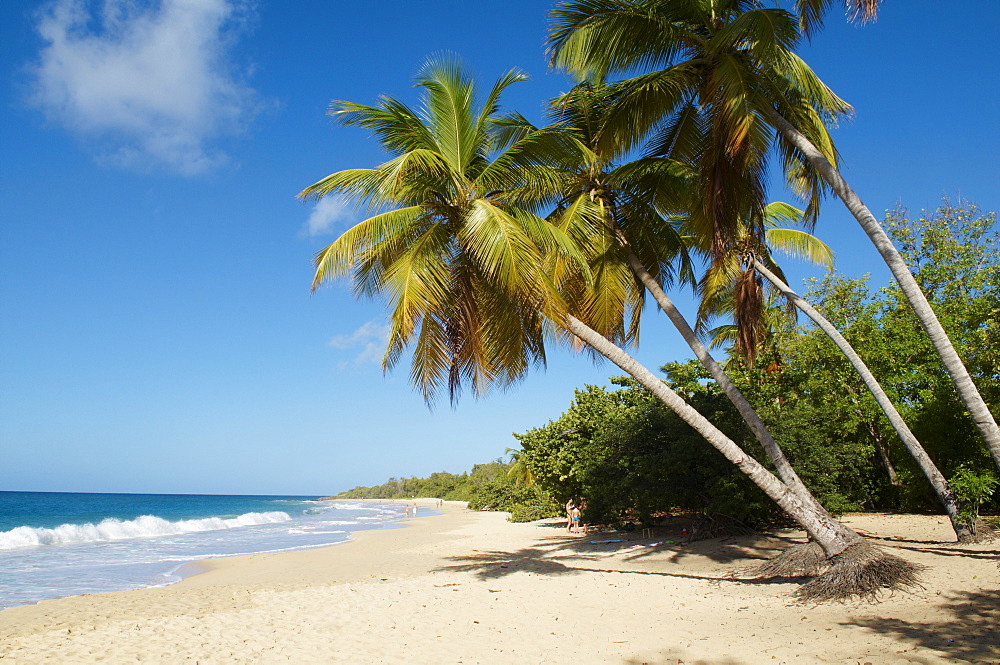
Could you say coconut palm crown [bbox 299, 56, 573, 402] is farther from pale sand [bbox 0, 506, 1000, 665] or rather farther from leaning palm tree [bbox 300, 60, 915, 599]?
pale sand [bbox 0, 506, 1000, 665]

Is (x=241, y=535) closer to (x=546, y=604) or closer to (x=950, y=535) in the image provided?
(x=546, y=604)

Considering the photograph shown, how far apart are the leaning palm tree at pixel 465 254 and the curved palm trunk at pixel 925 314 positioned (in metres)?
2.20

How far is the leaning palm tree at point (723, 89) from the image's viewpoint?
24.5 feet

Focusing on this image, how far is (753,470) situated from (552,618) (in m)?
3.35

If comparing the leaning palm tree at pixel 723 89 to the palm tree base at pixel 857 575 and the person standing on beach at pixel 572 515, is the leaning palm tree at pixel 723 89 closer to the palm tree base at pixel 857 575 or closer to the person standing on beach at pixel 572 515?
the palm tree base at pixel 857 575

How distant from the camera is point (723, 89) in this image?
7.93m

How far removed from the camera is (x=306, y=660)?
6180 millimetres

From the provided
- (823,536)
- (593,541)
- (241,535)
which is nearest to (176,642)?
(823,536)

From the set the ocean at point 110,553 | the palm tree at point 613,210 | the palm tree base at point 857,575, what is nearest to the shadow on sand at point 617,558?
the palm tree base at point 857,575

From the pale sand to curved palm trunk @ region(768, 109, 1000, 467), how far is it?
1.82m

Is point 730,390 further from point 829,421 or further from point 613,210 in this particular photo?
point 829,421

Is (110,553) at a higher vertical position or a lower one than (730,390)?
lower

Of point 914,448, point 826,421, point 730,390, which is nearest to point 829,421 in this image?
point 826,421

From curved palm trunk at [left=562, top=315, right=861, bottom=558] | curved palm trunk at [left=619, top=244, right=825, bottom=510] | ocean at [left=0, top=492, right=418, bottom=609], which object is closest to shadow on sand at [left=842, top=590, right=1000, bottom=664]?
curved palm trunk at [left=562, top=315, right=861, bottom=558]
